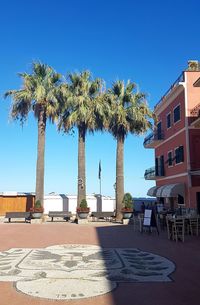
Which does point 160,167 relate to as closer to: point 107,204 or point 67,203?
point 107,204

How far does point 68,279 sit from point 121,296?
1637 mm

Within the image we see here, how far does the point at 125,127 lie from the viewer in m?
29.4

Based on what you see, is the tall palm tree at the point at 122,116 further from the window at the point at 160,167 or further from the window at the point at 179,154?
the window at the point at 160,167

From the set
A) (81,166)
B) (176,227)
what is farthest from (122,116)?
(176,227)

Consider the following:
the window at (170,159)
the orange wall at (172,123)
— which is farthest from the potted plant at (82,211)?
the orange wall at (172,123)

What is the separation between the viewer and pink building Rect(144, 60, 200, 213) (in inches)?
1054

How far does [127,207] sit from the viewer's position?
1065 inches

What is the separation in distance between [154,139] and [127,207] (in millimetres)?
9860

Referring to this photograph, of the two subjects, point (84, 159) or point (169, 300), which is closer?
point (169, 300)

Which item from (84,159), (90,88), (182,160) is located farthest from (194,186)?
(90,88)

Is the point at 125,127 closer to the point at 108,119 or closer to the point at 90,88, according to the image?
the point at 108,119

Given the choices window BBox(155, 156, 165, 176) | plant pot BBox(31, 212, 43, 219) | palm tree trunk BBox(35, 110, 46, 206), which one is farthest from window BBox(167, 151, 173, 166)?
plant pot BBox(31, 212, 43, 219)

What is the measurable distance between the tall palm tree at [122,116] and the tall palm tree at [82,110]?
3.72 feet

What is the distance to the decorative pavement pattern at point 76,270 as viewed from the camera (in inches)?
286
